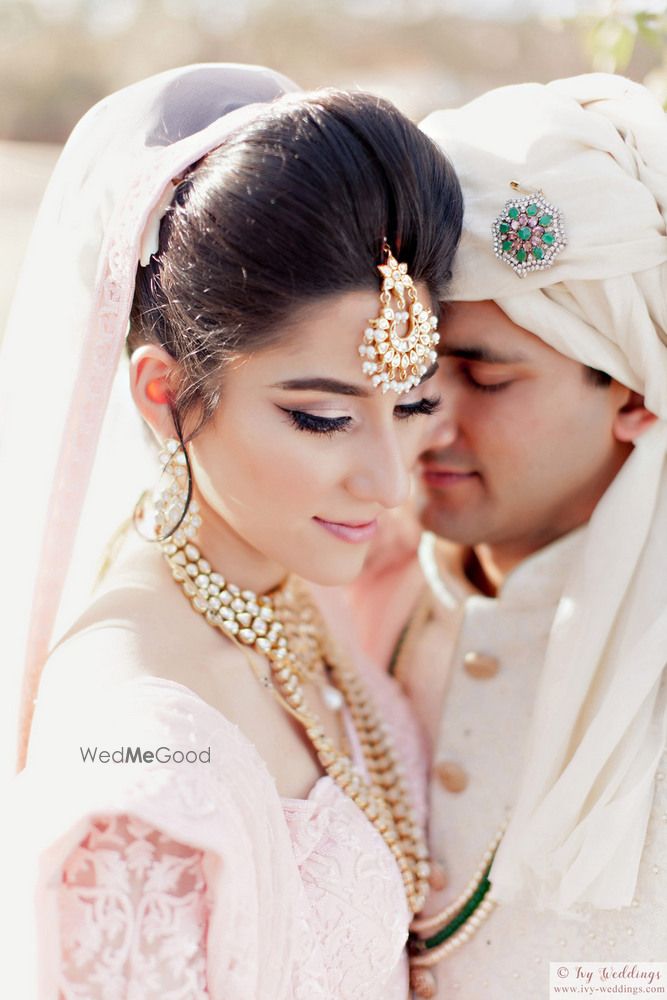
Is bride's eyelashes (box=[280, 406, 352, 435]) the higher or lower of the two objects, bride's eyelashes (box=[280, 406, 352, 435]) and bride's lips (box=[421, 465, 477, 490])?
the higher

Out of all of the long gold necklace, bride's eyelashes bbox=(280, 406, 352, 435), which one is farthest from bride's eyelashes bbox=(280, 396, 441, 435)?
the long gold necklace

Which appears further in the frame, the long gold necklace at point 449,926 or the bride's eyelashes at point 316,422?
the long gold necklace at point 449,926

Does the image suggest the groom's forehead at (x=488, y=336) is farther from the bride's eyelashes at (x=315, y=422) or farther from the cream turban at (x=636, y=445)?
the bride's eyelashes at (x=315, y=422)

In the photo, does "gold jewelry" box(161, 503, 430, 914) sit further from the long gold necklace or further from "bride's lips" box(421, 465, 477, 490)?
"bride's lips" box(421, 465, 477, 490)

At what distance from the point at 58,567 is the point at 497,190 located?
3.53 ft

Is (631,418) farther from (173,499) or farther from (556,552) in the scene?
(173,499)

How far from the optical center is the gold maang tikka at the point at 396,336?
172 centimetres

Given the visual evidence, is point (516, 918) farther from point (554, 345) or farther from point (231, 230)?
point (231, 230)

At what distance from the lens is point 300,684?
2.15 meters

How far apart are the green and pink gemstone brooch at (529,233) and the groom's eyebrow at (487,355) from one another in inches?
7.2

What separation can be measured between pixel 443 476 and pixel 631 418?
0.42m

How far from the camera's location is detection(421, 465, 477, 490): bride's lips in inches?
91.4

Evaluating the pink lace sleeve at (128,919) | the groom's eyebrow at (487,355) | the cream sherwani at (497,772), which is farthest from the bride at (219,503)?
the groom's eyebrow at (487,355)

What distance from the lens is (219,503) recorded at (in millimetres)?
1914
